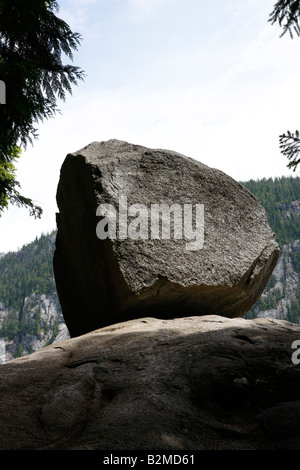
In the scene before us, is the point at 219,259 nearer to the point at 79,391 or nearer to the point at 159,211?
the point at 159,211

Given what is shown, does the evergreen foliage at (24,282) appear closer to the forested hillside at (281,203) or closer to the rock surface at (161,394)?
the forested hillside at (281,203)

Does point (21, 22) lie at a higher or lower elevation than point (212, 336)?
higher

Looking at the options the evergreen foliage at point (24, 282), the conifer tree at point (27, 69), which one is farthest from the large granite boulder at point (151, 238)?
the evergreen foliage at point (24, 282)

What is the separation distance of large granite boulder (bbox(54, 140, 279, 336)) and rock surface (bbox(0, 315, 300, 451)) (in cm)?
153

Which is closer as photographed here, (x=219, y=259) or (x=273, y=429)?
(x=273, y=429)

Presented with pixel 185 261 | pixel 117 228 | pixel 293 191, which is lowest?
pixel 185 261

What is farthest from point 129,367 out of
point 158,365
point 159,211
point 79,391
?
point 159,211

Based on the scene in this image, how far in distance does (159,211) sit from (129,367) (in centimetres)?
313

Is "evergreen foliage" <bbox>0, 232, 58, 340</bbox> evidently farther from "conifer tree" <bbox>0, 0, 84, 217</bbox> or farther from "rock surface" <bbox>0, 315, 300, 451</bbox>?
"rock surface" <bbox>0, 315, 300, 451</bbox>

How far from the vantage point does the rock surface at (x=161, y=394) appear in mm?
3086

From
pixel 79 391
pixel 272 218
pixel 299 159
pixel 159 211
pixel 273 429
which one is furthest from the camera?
pixel 272 218

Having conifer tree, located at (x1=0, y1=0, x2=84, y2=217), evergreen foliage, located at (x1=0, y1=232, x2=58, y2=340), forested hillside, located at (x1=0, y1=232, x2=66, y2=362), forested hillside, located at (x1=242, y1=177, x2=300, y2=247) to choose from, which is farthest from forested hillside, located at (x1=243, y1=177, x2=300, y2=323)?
conifer tree, located at (x1=0, y1=0, x2=84, y2=217)

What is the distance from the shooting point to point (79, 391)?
3908mm

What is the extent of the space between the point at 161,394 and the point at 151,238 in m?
3.29
